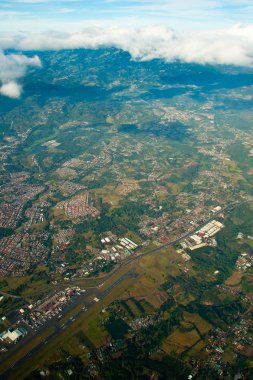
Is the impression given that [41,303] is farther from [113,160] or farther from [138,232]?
[113,160]

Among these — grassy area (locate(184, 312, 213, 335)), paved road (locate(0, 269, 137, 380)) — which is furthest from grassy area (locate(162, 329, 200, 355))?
paved road (locate(0, 269, 137, 380))

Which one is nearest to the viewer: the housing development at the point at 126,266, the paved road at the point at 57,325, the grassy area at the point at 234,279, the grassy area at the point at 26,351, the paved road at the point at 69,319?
the grassy area at the point at 26,351

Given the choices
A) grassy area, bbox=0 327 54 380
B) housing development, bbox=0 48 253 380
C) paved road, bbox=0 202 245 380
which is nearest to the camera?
grassy area, bbox=0 327 54 380

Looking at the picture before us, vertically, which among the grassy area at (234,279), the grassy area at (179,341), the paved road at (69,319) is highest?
the paved road at (69,319)

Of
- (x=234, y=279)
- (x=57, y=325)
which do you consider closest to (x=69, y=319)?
(x=57, y=325)

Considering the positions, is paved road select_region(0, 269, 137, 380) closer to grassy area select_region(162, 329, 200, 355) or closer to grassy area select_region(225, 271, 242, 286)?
grassy area select_region(162, 329, 200, 355)

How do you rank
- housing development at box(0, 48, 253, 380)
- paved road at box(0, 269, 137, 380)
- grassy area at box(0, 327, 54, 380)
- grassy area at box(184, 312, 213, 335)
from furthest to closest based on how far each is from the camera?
grassy area at box(184, 312, 213, 335)
housing development at box(0, 48, 253, 380)
paved road at box(0, 269, 137, 380)
grassy area at box(0, 327, 54, 380)

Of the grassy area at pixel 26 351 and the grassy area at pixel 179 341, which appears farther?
the grassy area at pixel 179 341

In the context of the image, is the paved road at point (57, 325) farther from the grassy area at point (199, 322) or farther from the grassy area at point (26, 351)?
the grassy area at point (199, 322)

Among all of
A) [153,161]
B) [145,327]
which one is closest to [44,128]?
[153,161]

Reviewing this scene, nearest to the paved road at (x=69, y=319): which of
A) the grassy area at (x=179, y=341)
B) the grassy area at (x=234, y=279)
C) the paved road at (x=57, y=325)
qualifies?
the paved road at (x=57, y=325)

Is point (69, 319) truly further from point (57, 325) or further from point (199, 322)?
point (199, 322)
